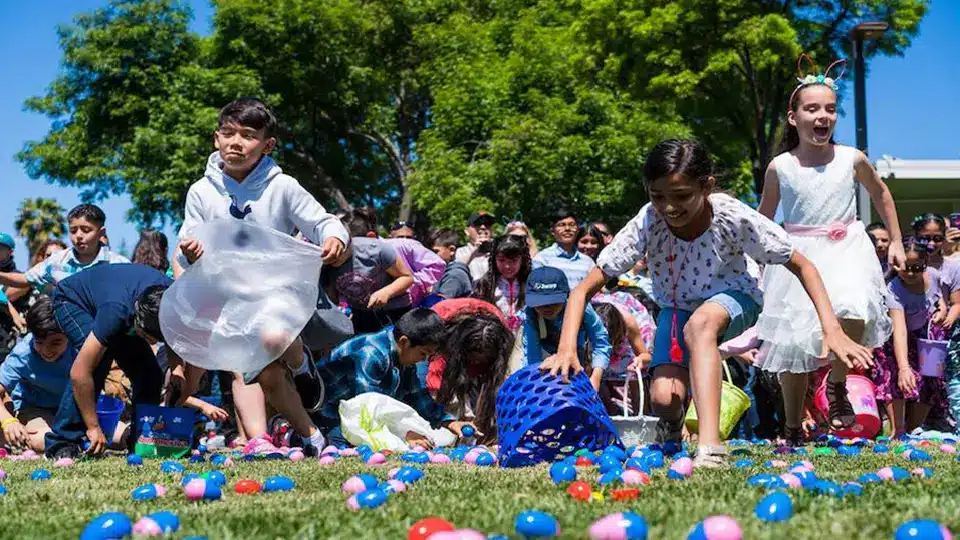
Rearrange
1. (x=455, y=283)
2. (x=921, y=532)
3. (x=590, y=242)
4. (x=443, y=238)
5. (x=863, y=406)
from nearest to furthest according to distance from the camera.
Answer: (x=921, y=532) → (x=863, y=406) → (x=455, y=283) → (x=590, y=242) → (x=443, y=238)

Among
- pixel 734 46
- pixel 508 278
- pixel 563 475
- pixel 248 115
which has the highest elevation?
pixel 734 46

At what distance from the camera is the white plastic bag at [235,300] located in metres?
5.31

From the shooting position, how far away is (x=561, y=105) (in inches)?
893

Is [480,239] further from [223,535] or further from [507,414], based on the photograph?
[223,535]

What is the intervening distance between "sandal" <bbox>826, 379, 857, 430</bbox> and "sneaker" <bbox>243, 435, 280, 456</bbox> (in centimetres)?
322

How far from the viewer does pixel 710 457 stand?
448 centimetres

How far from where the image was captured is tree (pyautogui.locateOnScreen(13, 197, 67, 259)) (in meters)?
43.8

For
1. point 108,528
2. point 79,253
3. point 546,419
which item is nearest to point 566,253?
point 79,253

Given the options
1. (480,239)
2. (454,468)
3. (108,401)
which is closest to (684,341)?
(454,468)

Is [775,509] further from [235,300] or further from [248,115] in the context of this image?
[248,115]

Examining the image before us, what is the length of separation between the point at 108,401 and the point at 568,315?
3.29 metres

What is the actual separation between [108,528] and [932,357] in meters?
7.47

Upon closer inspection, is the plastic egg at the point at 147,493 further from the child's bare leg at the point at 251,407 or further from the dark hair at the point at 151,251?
the dark hair at the point at 151,251

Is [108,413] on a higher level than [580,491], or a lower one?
lower
